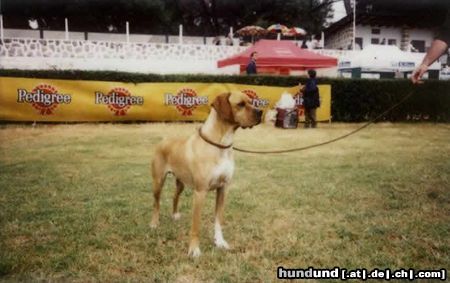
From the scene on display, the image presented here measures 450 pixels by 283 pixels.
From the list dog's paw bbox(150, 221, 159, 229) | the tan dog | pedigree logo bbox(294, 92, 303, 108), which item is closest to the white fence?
pedigree logo bbox(294, 92, 303, 108)

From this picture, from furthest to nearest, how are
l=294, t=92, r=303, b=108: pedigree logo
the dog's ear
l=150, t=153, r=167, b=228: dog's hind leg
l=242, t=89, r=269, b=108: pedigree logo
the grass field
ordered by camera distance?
l=294, t=92, r=303, b=108: pedigree logo, l=242, t=89, r=269, b=108: pedigree logo, l=150, t=153, r=167, b=228: dog's hind leg, the dog's ear, the grass field

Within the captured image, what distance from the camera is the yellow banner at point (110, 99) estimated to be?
50.0 feet

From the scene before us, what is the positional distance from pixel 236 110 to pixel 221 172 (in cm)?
67

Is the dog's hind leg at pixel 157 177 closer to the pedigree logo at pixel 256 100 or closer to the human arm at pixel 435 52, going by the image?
the human arm at pixel 435 52

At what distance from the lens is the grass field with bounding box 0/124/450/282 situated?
427 centimetres

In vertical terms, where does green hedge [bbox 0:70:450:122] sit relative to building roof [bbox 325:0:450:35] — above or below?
below

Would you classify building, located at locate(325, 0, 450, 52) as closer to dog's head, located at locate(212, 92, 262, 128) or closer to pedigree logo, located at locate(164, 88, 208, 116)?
pedigree logo, located at locate(164, 88, 208, 116)

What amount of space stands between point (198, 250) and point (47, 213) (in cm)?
250

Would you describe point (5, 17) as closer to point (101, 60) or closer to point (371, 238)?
point (101, 60)

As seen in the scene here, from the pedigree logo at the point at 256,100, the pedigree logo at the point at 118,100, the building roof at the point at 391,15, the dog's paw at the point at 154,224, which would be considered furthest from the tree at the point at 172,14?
the dog's paw at the point at 154,224

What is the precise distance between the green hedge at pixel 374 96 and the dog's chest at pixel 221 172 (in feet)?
43.0

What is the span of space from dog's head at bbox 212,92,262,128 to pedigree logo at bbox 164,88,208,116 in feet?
41.1

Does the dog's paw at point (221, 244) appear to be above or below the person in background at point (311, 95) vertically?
below

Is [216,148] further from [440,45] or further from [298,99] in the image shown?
[298,99]
